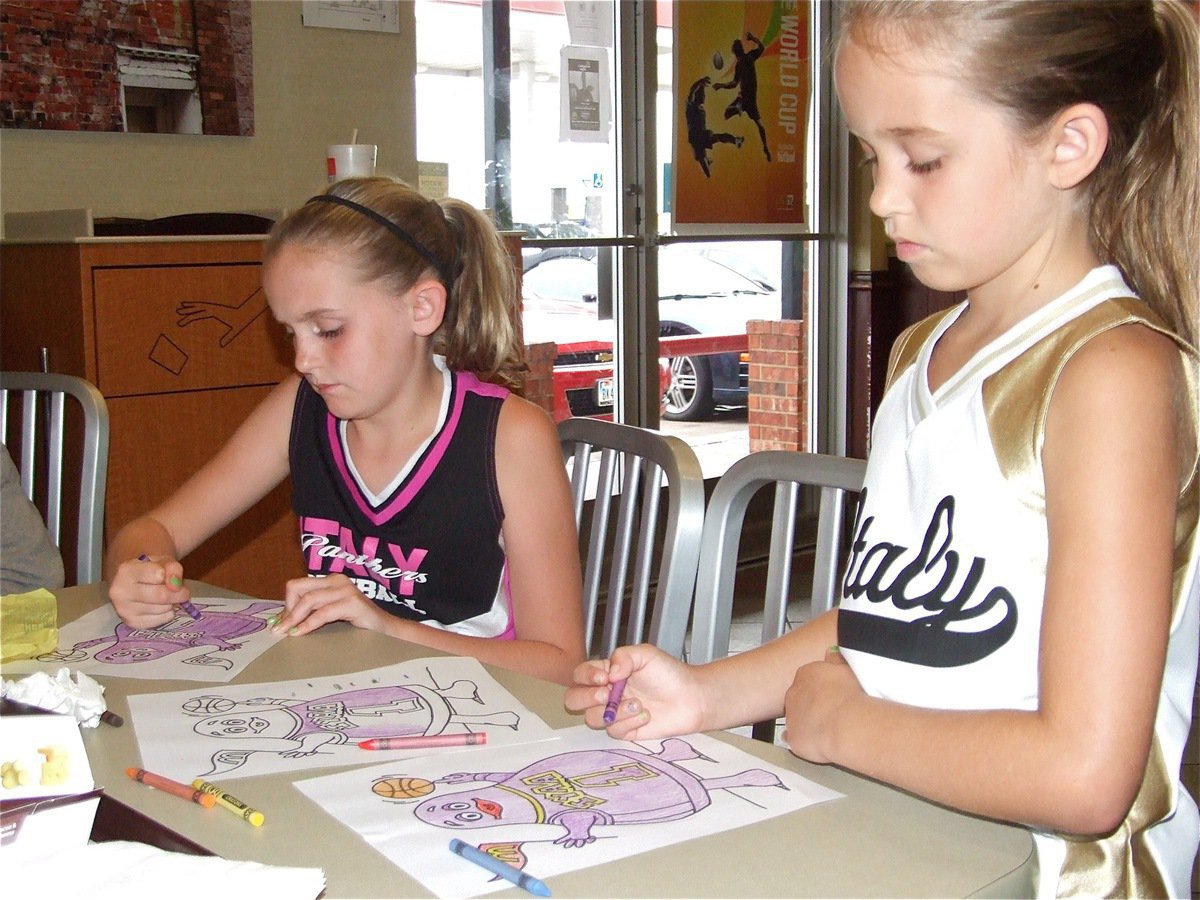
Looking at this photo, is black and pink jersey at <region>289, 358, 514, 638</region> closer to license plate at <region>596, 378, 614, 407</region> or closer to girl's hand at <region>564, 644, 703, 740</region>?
girl's hand at <region>564, 644, 703, 740</region>

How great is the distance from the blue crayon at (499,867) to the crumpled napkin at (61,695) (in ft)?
1.28

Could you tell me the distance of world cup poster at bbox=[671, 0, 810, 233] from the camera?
14.2 feet

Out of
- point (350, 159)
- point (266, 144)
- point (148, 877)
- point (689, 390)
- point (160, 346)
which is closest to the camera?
point (148, 877)

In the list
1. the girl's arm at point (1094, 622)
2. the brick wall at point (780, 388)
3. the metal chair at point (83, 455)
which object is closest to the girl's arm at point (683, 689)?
the girl's arm at point (1094, 622)

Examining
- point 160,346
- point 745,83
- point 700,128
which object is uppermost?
point 745,83

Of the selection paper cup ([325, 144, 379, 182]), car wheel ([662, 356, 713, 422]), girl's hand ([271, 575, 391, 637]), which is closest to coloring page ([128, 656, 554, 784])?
girl's hand ([271, 575, 391, 637])

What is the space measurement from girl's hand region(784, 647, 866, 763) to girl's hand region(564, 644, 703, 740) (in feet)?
0.30

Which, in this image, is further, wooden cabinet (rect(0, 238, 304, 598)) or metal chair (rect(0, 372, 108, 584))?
wooden cabinet (rect(0, 238, 304, 598))

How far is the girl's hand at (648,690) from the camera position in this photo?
38.9 inches

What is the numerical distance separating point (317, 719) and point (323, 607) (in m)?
0.26

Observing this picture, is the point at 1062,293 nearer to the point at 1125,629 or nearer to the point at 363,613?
the point at 1125,629

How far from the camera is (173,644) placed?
4.19 feet

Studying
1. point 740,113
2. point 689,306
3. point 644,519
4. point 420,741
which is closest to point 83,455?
point 644,519

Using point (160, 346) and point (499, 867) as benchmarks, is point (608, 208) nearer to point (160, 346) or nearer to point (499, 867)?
point (160, 346)
